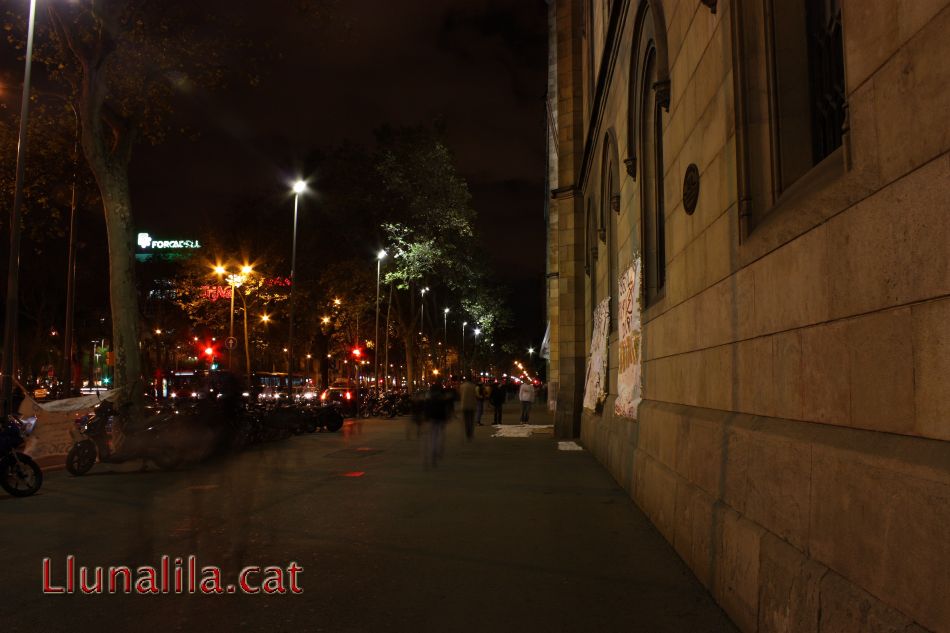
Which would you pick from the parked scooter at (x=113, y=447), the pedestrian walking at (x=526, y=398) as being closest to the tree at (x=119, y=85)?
the parked scooter at (x=113, y=447)

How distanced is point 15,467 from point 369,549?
663 cm

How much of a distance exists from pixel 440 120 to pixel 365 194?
5319 mm

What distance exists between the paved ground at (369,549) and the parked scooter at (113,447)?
36 centimetres

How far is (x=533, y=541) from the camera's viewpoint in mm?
7980

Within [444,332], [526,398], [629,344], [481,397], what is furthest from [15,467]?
[444,332]

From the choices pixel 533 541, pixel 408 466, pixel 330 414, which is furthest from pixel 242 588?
pixel 330 414

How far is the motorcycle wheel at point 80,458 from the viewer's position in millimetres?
13828

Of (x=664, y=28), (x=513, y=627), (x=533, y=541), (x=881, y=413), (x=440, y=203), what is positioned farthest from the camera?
(x=440, y=203)

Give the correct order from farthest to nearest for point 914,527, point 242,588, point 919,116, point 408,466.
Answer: point 408,466 → point 242,588 → point 919,116 → point 914,527

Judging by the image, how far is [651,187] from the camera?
1192 centimetres

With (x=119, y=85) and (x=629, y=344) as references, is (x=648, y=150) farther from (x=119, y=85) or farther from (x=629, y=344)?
(x=119, y=85)

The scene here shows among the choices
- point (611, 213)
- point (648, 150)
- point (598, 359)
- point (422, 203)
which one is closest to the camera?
point (648, 150)

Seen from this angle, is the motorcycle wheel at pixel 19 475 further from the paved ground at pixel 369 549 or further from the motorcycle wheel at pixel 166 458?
the motorcycle wheel at pixel 166 458

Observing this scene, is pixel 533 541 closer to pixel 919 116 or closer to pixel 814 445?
pixel 814 445
